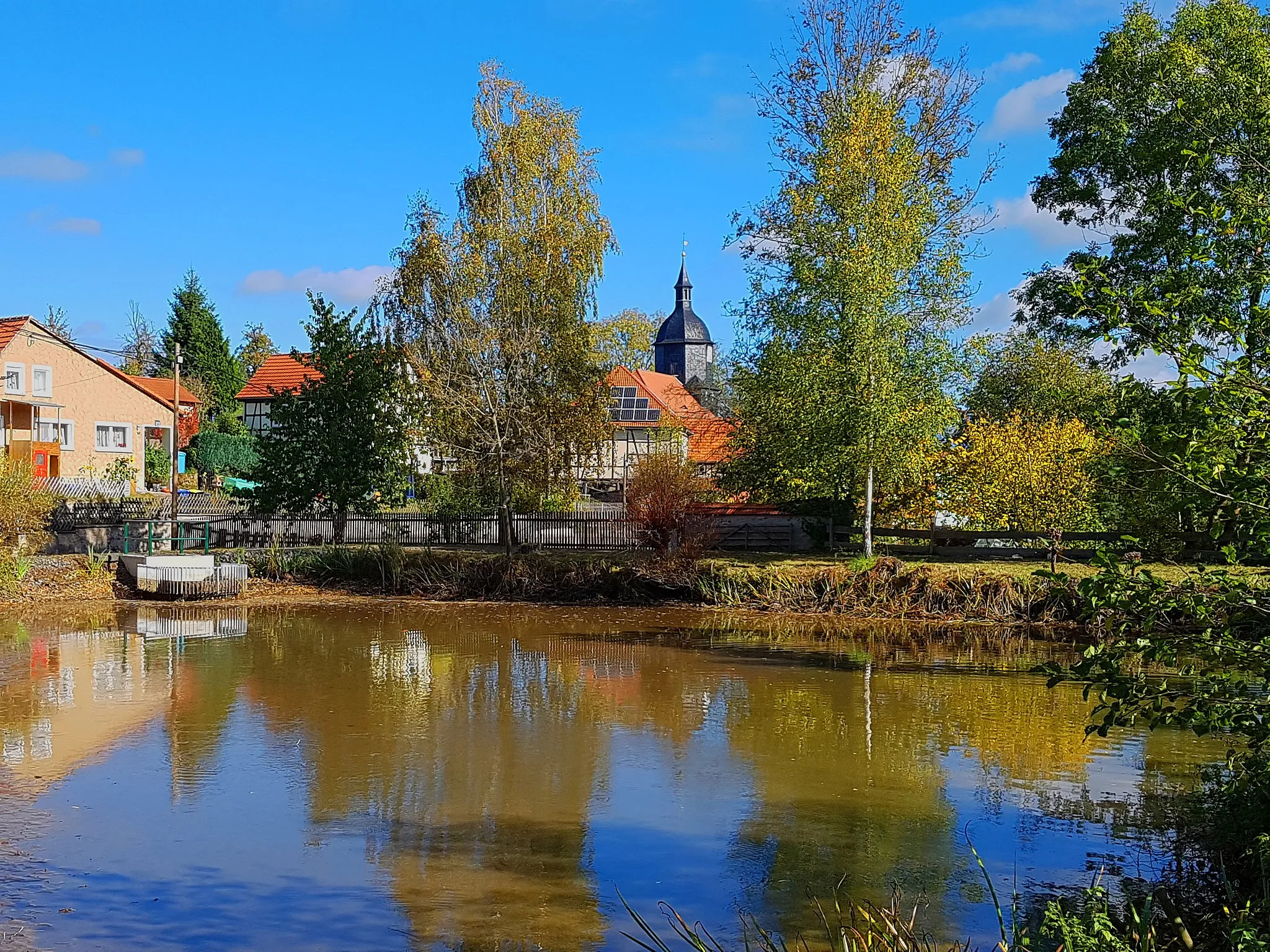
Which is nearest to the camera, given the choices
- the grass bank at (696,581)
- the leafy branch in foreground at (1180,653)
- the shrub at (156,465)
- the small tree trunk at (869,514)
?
the leafy branch in foreground at (1180,653)

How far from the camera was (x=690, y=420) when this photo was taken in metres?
40.2

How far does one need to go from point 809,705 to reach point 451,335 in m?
17.7

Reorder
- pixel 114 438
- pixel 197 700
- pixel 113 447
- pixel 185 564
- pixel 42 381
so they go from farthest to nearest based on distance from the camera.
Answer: pixel 114 438
pixel 113 447
pixel 42 381
pixel 185 564
pixel 197 700

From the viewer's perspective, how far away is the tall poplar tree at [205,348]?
65.7m

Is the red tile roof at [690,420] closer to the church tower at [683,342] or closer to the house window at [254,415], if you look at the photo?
the house window at [254,415]

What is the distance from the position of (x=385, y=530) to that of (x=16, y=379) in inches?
1067

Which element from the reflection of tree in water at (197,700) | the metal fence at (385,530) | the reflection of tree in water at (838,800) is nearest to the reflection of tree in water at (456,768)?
the reflection of tree in water at (197,700)

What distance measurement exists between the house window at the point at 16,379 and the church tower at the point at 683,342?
73072mm

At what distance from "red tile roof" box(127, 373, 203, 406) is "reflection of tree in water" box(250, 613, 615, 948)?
43969mm

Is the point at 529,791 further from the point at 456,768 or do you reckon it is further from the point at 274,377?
the point at 274,377

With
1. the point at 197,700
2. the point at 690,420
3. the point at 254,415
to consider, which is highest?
the point at 254,415

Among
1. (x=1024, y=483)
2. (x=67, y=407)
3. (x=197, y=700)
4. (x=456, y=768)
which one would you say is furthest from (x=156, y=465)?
(x=456, y=768)

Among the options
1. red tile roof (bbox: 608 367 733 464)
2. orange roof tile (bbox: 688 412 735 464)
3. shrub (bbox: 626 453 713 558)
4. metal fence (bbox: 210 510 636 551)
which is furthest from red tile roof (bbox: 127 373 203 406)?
shrub (bbox: 626 453 713 558)

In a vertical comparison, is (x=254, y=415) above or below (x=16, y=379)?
below
